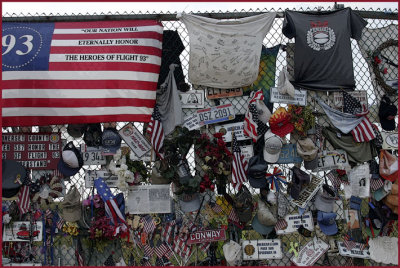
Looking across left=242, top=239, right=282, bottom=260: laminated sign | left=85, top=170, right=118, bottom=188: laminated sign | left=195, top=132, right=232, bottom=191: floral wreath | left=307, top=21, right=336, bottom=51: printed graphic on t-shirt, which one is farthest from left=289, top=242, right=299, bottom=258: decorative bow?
left=307, top=21, right=336, bottom=51: printed graphic on t-shirt

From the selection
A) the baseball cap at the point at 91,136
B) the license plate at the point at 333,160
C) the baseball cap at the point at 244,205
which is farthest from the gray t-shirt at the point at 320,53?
the baseball cap at the point at 91,136

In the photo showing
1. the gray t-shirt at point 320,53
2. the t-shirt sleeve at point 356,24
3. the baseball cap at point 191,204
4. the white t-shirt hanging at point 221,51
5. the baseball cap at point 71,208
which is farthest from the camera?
the t-shirt sleeve at point 356,24

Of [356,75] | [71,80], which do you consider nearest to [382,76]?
[356,75]

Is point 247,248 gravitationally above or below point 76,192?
below

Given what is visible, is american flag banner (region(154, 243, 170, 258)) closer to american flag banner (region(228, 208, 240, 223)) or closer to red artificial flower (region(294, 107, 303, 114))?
american flag banner (region(228, 208, 240, 223))

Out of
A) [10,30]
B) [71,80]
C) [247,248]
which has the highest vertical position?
[10,30]

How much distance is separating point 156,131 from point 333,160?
2345mm

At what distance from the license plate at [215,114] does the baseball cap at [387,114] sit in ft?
6.65

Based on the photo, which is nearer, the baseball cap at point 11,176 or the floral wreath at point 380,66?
the baseball cap at point 11,176

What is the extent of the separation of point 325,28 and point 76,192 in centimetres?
388

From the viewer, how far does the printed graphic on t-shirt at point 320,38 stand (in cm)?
579

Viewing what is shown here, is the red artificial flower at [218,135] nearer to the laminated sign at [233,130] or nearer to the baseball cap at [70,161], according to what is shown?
the laminated sign at [233,130]

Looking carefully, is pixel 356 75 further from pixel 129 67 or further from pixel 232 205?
pixel 129 67

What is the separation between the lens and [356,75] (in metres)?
5.98
